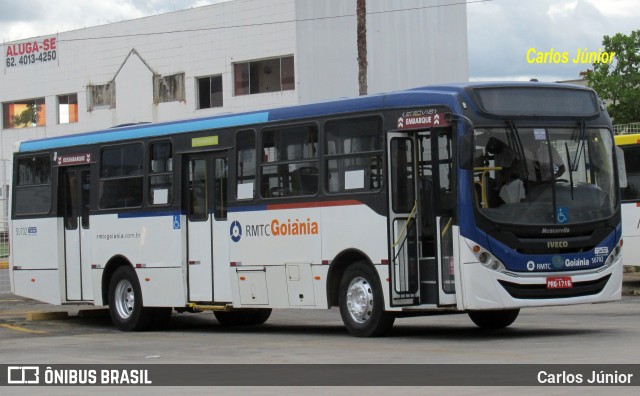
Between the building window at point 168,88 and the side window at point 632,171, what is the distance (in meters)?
36.3

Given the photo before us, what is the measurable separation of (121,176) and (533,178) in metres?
7.74

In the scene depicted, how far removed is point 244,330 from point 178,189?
8.04 ft

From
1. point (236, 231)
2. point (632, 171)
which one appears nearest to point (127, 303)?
point (236, 231)

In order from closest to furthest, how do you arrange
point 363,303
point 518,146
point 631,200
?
point 518,146 < point 363,303 < point 631,200

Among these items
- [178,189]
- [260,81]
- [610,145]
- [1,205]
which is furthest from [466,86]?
[260,81]

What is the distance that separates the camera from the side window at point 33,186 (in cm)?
2264

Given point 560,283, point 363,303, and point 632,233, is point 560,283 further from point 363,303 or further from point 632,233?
point 632,233

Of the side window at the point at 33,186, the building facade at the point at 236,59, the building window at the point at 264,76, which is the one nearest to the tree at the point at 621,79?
the building facade at the point at 236,59

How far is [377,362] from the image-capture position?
13.6 metres

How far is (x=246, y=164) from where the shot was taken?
1883cm

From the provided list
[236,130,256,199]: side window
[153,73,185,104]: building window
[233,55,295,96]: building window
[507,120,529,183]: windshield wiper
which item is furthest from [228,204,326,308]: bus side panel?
[153,73,185,104]: building window

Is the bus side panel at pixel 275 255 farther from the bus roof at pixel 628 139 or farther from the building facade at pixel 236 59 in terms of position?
the building facade at pixel 236 59

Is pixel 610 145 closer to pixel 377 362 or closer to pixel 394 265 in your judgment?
pixel 394 265

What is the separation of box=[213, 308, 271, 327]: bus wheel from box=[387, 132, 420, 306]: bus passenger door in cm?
543
